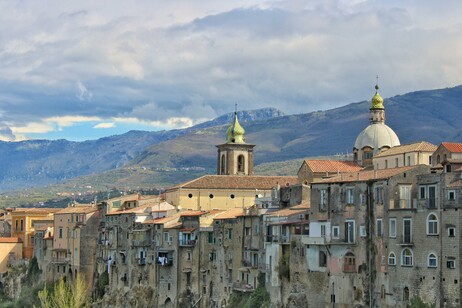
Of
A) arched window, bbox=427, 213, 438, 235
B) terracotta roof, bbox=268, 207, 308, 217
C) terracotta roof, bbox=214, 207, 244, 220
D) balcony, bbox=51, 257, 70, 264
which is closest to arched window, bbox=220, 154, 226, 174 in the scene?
balcony, bbox=51, 257, 70, 264

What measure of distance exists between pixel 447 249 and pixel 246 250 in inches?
1186

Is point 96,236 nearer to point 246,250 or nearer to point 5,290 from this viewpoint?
point 5,290

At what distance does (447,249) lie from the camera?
71.6m

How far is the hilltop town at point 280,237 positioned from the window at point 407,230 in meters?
0.09

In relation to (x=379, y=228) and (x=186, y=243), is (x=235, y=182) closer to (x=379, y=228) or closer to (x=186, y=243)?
(x=186, y=243)

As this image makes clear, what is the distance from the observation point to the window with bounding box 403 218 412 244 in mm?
74875

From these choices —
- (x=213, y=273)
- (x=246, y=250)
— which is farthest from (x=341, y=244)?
(x=213, y=273)

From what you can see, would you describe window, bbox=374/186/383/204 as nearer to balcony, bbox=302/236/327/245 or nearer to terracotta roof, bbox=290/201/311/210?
balcony, bbox=302/236/327/245

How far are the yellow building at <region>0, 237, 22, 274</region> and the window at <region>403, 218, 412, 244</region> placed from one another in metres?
85.9

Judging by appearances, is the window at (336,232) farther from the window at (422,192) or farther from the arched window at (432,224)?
the arched window at (432,224)

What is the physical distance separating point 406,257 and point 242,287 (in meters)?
25.4

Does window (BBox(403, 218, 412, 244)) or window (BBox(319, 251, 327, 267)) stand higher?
window (BBox(403, 218, 412, 244))

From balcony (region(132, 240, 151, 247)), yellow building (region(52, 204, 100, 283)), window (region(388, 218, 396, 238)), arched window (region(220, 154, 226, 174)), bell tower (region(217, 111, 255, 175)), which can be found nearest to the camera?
window (region(388, 218, 396, 238))

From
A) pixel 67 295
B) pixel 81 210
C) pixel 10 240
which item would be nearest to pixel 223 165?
pixel 81 210
